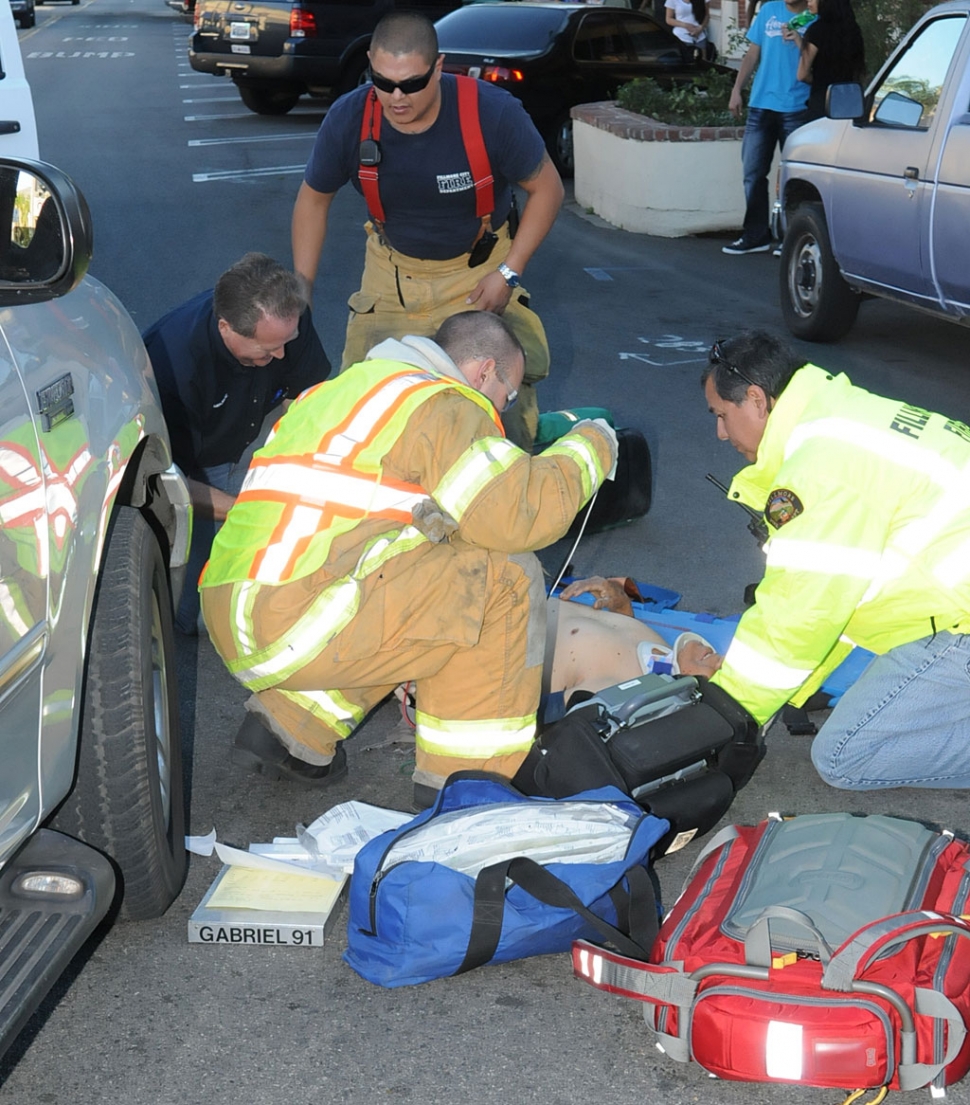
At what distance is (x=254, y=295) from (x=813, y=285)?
510 centimetres

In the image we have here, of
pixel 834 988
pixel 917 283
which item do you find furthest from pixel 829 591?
pixel 917 283

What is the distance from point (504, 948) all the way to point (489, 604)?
941 mm

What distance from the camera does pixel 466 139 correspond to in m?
5.07

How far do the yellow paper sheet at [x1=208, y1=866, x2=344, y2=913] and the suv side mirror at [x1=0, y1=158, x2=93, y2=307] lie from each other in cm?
142

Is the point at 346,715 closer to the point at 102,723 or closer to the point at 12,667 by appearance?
the point at 102,723

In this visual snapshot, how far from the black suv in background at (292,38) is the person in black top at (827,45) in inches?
332

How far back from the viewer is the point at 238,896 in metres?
3.18

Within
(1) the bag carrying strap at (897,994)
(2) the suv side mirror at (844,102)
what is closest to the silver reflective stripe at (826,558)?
(1) the bag carrying strap at (897,994)

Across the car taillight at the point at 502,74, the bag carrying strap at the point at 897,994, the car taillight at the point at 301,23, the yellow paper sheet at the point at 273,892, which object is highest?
the bag carrying strap at the point at 897,994

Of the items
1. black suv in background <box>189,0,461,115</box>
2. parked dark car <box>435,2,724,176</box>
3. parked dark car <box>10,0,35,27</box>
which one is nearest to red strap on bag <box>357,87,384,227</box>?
parked dark car <box>435,2,724,176</box>

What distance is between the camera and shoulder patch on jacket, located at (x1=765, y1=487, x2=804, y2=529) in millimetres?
3404

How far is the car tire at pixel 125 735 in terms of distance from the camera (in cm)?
277

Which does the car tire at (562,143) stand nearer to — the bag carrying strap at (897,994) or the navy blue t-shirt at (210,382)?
the navy blue t-shirt at (210,382)

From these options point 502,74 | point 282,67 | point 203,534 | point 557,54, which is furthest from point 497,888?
point 282,67
